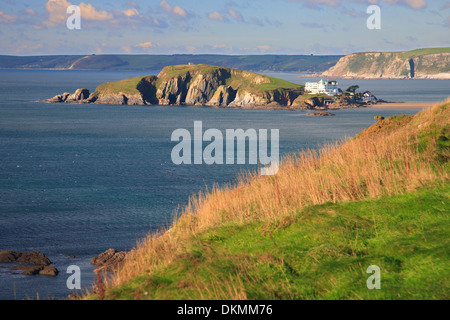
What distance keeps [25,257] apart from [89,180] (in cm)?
2867

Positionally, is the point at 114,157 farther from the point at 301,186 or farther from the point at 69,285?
the point at 301,186

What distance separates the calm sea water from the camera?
3303cm

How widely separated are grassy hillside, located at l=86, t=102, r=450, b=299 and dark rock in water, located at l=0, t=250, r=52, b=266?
15635 mm

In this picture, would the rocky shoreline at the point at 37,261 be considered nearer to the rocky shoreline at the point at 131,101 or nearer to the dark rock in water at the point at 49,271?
the dark rock in water at the point at 49,271

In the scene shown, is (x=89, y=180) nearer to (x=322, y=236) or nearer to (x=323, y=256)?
(x=322, y=236)

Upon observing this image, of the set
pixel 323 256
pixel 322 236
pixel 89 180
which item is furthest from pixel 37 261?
pixel 89 180

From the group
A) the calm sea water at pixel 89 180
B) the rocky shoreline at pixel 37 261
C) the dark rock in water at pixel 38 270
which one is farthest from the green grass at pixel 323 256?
the dark rock in water at pixel 38 270

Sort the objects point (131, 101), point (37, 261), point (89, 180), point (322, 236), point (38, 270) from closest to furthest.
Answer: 1. point (322, 236)
2. point (38, 270)
3. point (37, 261)
4. point (89, 180)
5. point (131, 101)

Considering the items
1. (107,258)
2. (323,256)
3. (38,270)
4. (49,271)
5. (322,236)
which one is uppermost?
(322,236)

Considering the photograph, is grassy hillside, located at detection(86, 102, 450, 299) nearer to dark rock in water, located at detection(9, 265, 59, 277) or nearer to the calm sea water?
the calm sea water

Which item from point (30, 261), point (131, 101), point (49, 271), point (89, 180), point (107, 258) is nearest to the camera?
point (49, 271)

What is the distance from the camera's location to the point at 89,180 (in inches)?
2281

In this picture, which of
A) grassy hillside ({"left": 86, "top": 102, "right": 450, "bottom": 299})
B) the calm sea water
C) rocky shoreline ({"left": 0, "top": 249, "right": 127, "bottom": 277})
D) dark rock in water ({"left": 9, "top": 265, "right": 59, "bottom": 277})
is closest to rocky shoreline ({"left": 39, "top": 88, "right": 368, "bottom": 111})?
the calm sea water
